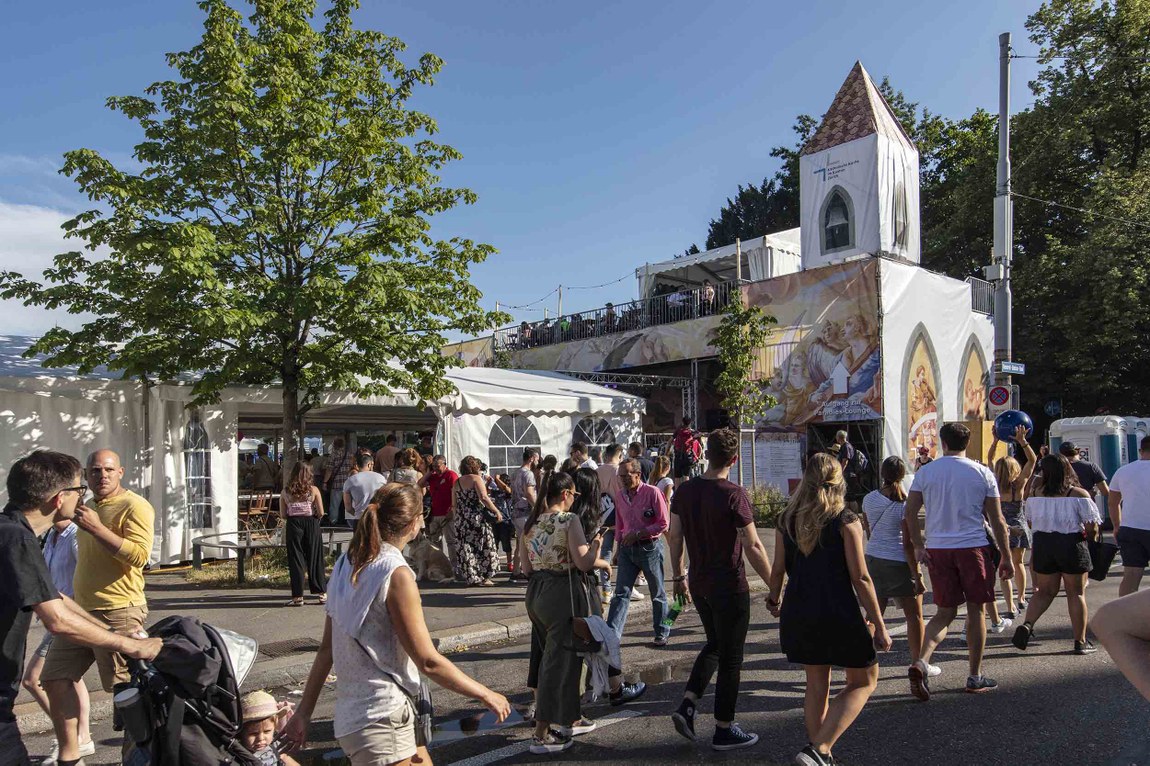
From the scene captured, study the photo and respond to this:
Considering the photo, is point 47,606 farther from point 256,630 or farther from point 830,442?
point 830,442

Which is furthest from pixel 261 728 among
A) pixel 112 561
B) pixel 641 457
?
pixel 641 457

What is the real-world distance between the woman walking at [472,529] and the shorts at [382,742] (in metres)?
7.27

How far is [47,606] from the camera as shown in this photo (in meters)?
2.97

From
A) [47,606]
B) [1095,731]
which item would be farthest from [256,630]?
[1095,731]

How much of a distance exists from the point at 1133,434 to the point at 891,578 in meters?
15.8

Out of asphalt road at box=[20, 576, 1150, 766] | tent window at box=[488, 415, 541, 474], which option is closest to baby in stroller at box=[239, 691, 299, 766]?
asphalt road at box=[20, 576, 1150, 766]

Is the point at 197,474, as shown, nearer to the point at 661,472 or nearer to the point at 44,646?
the point at 661,472

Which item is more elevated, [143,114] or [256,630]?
[143,114]

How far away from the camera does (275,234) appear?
11180 mm

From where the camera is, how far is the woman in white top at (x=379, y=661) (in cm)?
311

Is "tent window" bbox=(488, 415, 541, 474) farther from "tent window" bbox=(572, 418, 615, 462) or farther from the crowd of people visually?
the crowd of people

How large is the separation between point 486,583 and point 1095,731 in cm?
700

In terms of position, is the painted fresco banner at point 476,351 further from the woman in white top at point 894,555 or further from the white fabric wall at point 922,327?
the woman in white top at point 894,555

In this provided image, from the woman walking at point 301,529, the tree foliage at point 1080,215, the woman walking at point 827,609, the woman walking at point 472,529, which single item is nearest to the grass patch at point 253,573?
the woman walking at point 301,529
